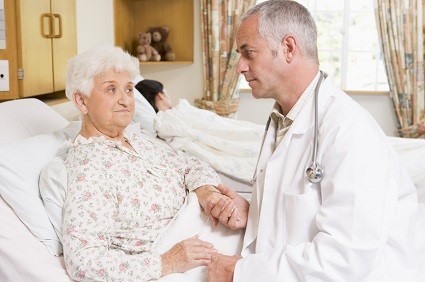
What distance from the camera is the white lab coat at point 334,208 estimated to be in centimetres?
119

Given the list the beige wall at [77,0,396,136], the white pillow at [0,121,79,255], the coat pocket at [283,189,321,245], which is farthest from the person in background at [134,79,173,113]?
the coat pocket at [283,189,321,245]

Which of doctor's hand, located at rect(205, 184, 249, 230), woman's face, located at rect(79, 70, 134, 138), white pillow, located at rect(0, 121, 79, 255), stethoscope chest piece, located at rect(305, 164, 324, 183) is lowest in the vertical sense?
doctor's hand, located at rect(205, 184, 249, 230)

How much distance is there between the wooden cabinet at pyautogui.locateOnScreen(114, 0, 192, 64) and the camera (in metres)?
4.70

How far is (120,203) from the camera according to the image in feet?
4.98

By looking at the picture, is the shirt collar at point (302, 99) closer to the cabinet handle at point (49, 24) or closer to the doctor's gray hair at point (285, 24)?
the doctor's gray hair at point (285, 24)

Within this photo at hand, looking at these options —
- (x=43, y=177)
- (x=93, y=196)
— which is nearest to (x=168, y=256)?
(x=93, y=196)

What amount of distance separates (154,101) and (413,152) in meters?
1.61

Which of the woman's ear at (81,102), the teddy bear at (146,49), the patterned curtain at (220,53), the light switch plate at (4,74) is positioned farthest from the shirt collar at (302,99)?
the teddy bear at (146,49)

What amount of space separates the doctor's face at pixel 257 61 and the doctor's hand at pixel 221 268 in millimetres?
471

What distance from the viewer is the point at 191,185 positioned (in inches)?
69.1

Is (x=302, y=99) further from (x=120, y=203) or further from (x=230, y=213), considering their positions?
(x=120, y=203)

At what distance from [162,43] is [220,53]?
53cm

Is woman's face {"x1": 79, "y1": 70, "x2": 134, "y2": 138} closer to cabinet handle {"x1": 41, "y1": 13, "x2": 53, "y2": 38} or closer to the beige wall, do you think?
cabinet handle {"x1": 41, "y1": 13, "x2": 53, "y2": 38}

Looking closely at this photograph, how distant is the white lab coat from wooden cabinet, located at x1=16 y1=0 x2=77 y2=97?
4.85 ft
